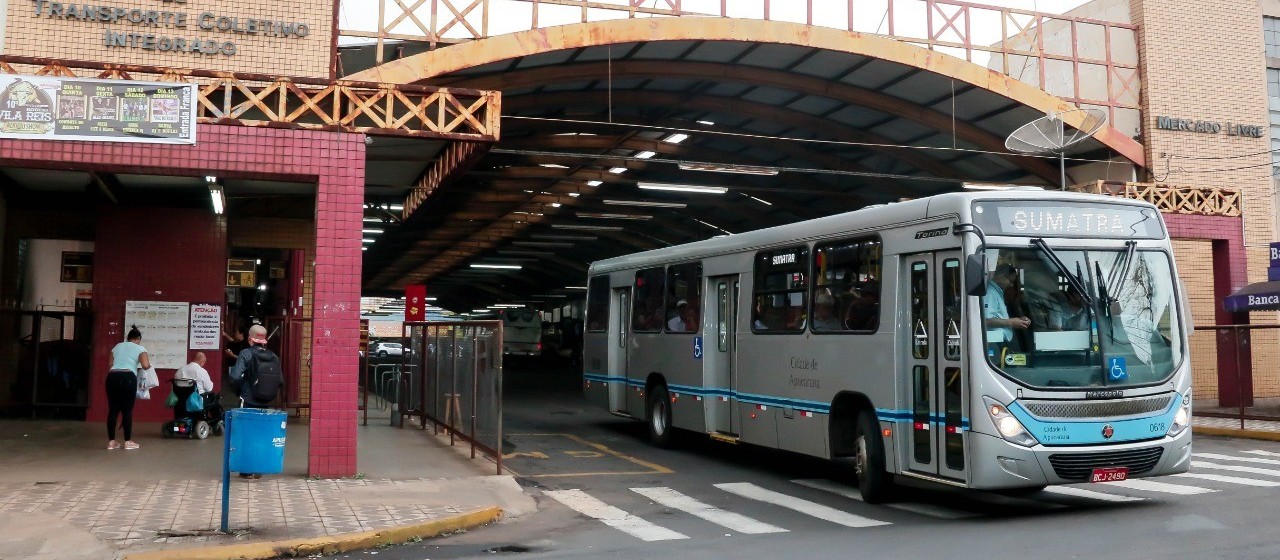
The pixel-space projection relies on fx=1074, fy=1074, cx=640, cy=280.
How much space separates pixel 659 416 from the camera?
17.9 meters

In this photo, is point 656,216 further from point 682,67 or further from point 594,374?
point 594,374

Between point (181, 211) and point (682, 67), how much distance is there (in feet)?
35.1

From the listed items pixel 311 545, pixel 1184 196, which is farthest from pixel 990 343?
pixel 1184 196

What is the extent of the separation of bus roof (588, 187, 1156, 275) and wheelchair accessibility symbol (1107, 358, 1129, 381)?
1.61 metres

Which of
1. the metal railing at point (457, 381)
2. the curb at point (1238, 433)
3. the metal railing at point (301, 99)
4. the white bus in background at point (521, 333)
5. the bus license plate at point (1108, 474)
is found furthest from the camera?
the white bus in background at point (521, 333)

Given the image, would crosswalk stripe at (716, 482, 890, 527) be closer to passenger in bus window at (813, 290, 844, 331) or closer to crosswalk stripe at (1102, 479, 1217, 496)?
passenger in bus window at (813, 290, 844, 331)

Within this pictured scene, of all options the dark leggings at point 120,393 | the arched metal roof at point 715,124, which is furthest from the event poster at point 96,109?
Answer: the arched metal roof at point 715,124

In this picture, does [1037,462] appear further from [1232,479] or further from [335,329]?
[335,329]

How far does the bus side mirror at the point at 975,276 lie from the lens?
32.0 ft

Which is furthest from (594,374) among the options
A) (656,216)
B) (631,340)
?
(656,216)

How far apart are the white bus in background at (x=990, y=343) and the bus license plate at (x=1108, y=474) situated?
0.01 meters

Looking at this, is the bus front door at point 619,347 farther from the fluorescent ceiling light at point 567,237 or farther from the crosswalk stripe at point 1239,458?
the fluorescent ceiling light at point 567,237

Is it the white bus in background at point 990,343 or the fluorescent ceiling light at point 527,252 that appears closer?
the white bus in background at point 990,343

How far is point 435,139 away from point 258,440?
4.38 meters
